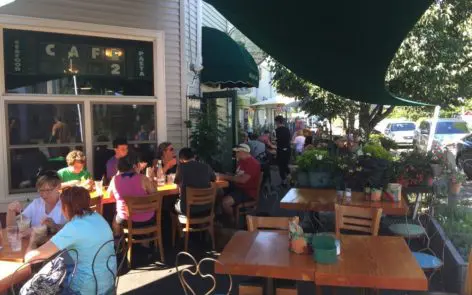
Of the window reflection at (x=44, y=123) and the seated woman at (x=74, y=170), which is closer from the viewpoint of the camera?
the seated woman at (x=74, y=170)

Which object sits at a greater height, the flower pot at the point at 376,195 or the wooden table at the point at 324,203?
the flower pot at the point at 376,195

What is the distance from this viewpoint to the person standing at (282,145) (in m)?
10.5

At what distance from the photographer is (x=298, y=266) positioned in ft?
8.97

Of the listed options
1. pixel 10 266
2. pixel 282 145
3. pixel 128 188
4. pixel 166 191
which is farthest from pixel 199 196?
pixel 282 145

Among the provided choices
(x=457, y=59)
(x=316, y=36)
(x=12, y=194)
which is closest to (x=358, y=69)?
(x=316, y=36)

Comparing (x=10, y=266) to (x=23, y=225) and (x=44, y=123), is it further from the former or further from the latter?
(x=44, y=123)

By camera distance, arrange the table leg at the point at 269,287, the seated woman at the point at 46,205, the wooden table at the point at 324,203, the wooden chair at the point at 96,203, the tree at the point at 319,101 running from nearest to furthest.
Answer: the table leg at the point at 269,287 → the seated woman at the point at 46,205 → the wooden table at the point at 324,203 → the wooden chair at the point at 96,203 → the tree at the point at 319,101

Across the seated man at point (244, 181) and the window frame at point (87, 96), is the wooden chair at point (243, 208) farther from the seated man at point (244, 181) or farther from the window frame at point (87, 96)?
the window frame at point (87, 96)

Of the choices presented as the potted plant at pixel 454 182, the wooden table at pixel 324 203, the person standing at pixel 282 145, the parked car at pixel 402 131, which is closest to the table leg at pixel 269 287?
the wooden table at pixel 324 203

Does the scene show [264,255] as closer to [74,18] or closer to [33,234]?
[33,234]

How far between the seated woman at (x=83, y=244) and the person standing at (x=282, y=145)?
25.7 feet

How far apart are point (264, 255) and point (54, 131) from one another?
4293mm

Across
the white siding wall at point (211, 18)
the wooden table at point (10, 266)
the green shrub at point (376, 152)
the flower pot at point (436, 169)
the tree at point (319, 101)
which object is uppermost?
the white siding wall at point (211, 18)

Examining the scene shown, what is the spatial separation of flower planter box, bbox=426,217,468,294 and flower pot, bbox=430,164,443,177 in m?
0.83
